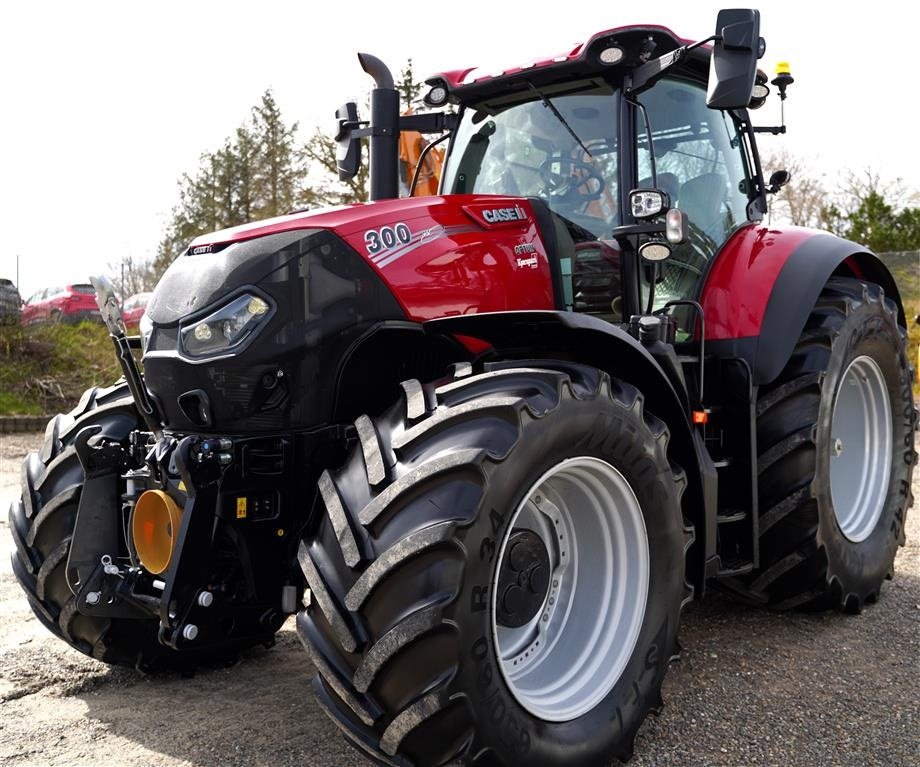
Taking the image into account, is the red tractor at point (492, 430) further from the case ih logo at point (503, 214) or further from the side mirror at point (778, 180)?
the side mirror at point (778, 180)

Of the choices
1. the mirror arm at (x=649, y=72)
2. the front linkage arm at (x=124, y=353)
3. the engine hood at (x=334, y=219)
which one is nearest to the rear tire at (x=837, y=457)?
the mirror arm at (x=649, y=72)

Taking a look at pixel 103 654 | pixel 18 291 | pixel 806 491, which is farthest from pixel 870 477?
pixel 18 291

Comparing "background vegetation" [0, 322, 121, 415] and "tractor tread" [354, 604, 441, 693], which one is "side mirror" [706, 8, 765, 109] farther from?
"background vegetation" [0, 322, 121, 415]

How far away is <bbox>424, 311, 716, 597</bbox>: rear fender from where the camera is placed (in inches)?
114

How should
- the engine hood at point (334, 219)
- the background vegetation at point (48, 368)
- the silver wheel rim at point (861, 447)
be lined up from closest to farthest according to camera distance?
the engine hood at point (334, 219), the silver wheel rim at point (861, 447), the background vegetation at point (48, 368)

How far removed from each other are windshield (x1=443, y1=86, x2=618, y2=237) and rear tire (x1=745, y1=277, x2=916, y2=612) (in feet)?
3.54

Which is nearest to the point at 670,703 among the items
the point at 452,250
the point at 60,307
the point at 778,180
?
the point at 452,250

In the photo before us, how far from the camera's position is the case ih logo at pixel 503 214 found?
3428 mm

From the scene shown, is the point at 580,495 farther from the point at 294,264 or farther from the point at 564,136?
the point at 564,136

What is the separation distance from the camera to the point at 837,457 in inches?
185

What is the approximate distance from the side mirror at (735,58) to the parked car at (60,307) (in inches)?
413

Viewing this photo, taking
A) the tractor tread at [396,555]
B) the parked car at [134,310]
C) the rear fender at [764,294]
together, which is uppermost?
the rear fender at [764,294]

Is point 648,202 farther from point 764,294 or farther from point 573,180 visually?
point 764,294

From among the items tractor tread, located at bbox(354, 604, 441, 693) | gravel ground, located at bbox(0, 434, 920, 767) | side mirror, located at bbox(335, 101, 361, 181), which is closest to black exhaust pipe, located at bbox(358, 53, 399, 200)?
side mirror, located at bbox(335, 101, 361, 181)
